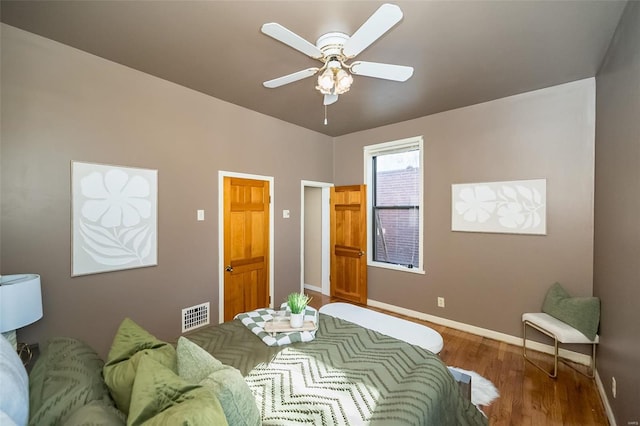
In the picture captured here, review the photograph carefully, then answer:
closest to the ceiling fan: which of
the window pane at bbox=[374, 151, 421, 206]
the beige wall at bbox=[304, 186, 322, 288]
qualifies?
the window pane at bbox=[374, 151, 421, 206]

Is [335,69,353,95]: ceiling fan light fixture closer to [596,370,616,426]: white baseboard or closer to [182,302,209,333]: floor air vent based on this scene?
[182,302,209,333]: floor air vent

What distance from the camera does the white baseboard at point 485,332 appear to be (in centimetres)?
278

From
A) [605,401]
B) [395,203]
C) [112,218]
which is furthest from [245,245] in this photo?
[605,401]

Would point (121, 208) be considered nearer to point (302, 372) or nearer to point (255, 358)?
point (255, 358)

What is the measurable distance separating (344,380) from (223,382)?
71 centimetres

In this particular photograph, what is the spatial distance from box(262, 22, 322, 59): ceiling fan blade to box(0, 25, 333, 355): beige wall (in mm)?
1882

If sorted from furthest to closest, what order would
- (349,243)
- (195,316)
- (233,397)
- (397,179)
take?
1. (349,243)
2. (397,179)
3. (195,316)
4. (233,397)

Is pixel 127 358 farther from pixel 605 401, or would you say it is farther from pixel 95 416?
pixel 605 401

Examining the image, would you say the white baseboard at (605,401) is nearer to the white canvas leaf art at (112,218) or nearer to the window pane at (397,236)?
the window pane at (397,236)

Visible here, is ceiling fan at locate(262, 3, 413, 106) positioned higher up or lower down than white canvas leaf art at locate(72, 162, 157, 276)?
higher up

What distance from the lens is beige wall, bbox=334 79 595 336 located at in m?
2.79

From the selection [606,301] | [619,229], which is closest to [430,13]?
[619,229]

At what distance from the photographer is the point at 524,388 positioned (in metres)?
2.37

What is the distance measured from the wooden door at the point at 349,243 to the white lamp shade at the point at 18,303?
12.1ft
